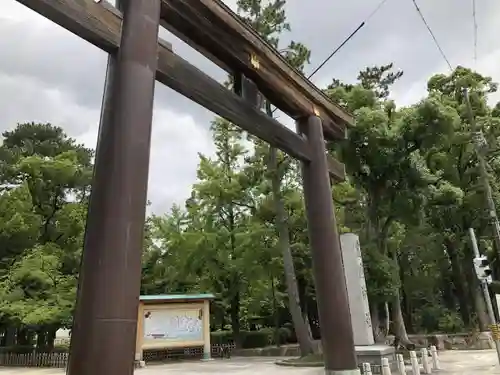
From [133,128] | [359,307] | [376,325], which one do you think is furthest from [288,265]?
[133,128]

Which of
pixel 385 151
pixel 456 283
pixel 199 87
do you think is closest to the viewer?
pixel 199 87

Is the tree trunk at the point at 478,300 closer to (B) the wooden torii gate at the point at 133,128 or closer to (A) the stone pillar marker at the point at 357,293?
(A) the stone pillar marker at the point at 357,293

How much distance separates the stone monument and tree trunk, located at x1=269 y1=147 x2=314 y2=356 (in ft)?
27.2

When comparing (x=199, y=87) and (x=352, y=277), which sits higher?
(x=199, y=87)

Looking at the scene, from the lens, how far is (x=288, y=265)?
2011 centimetres

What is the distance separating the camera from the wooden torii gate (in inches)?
133

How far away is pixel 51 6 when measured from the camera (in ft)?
11.6

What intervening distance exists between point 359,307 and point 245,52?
7339 mm

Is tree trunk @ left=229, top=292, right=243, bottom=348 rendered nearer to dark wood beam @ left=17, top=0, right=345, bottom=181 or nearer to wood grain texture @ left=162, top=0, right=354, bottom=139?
wood grain texture @ left=162, top=0, right=354, bottom=139

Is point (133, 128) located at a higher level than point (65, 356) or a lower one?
higher

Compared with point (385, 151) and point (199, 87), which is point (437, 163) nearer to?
point (385, 151)

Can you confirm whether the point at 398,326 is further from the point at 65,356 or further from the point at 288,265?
the point at 65,356

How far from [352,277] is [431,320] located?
19511mm

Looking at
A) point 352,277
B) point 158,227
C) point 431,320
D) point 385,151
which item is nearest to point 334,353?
point 352,277
